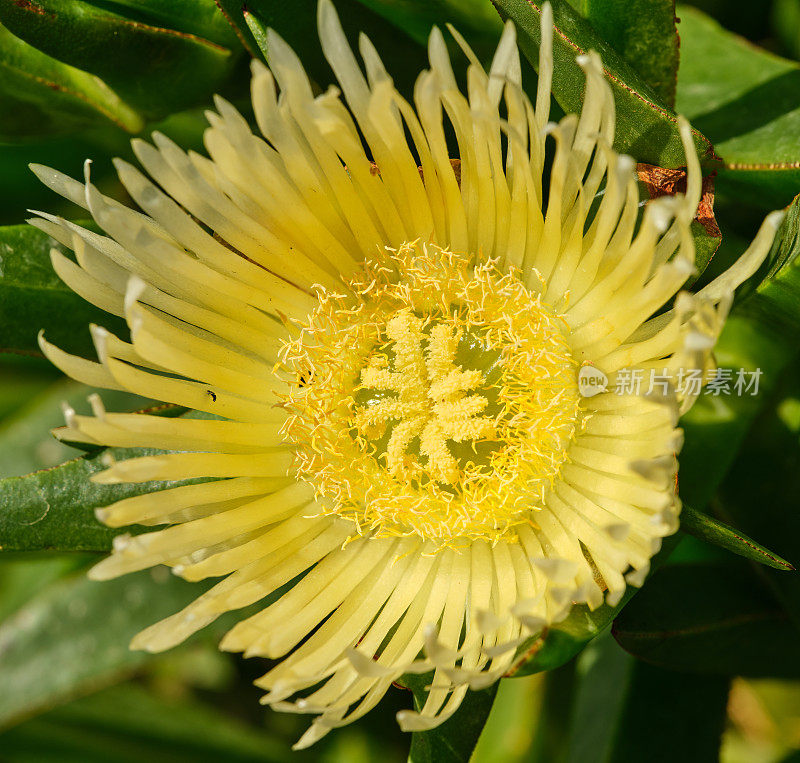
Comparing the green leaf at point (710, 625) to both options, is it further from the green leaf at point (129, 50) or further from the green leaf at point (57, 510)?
the green leaf at point (129, 50)

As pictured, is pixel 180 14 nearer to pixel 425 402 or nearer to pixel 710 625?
pixel 425 402

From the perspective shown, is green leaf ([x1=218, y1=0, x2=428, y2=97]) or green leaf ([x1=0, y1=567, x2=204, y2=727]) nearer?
green leaf ([x1=218, y1=0, x2=428, y2=97])

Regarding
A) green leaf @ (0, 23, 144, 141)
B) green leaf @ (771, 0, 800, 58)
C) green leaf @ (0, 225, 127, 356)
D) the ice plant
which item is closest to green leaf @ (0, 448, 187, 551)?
the ice plant

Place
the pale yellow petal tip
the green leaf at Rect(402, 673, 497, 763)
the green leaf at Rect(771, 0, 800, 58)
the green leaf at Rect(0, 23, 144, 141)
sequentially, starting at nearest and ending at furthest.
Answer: the pale yellow petal tip, the green leaf at Rect(402, 673, 497, 763), the green leaf at Rect(0, 23, 144, 141), the green leaf at Rect(771, 0, 800, 58)

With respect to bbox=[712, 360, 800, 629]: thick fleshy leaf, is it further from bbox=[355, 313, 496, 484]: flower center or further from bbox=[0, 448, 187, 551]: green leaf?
bbox=[0, 448, 187, 551]: green leaf

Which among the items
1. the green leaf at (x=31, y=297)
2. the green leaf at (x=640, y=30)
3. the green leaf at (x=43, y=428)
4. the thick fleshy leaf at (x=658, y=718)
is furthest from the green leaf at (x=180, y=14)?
the thick fleshy leaf at (x=658, y=718)

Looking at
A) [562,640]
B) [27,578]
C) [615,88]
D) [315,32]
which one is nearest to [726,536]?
[562,640]
